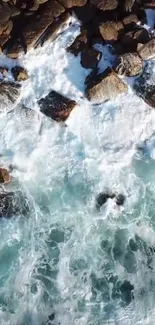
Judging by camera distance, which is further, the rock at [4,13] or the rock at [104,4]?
the rock at [104,4]

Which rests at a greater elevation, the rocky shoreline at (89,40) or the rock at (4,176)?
the rocky shoreline at (89,40)

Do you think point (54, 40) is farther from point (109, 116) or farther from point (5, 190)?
point (5, 190)

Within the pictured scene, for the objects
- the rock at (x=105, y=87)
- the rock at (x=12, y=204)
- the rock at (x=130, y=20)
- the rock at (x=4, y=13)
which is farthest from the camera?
the rock at (x=130, y=20)

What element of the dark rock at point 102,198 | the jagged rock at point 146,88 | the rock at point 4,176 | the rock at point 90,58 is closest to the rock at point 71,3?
the rock at point 90,58

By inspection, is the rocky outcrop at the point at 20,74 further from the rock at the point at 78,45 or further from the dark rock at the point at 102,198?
the dark rock at the point at 102,198

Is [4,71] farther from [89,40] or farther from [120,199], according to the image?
[120,199]

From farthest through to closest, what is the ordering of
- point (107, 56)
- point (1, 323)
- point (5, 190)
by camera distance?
point (107, 56) < point (5, 190) < point (1, 323)

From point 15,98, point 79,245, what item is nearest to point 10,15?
point 15,98

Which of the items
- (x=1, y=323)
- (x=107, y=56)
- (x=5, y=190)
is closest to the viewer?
(x=1, y=323)
